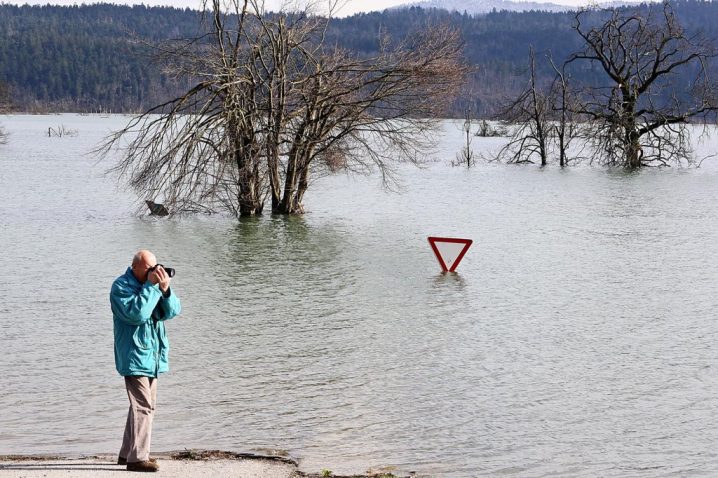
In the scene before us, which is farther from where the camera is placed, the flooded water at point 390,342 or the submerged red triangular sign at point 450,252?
the submerged red triangular sign at point 450,252

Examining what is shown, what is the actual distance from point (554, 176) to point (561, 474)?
37.5 metres

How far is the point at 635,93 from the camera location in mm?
48875

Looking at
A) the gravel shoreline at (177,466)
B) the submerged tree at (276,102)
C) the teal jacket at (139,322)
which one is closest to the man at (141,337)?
the teal jacket at (139,322)

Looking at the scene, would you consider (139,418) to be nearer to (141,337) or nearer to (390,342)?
(141,337)

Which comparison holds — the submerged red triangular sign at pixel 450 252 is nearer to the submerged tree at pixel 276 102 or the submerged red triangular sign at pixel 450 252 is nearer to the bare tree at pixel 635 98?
the submerged tree at pixel 276 102

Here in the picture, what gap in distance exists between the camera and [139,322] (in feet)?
23.5

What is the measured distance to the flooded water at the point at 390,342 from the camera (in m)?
9.35

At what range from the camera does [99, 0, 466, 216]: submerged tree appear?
25844 mm

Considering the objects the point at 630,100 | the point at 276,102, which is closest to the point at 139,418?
the point at 276,102

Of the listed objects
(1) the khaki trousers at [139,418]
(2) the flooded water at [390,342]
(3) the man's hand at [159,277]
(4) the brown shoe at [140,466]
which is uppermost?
Answer: (3) the man's hand at [159,277]

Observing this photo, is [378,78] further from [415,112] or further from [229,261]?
[229,261]

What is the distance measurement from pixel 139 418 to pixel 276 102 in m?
20.4

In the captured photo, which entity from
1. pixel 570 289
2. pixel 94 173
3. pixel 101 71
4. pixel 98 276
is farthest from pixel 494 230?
pixel 101 71

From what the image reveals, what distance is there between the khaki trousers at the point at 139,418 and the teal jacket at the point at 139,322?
10 centimetres
